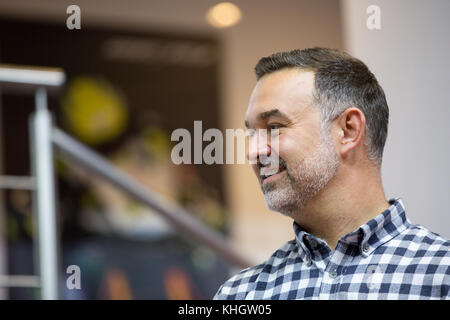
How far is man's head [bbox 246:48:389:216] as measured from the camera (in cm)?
103

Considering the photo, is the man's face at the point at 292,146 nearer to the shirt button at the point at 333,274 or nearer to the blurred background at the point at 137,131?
the shirt button at the point at 333,274

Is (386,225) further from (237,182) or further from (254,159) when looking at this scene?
(237,182)

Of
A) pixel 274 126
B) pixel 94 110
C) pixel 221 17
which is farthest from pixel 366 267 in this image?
pixel 221 17

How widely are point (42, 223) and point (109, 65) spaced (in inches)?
88.0

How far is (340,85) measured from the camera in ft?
3.52

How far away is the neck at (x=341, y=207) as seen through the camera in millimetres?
1043

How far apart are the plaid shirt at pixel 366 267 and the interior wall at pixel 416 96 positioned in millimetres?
189

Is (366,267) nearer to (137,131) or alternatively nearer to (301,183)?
(301,183)

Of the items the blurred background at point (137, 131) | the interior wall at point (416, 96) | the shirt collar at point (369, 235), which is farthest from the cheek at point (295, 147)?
the blurred background at point (137, 131)

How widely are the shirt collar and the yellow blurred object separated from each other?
2.32 metres

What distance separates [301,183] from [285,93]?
16cm

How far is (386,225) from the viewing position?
3.34 feet

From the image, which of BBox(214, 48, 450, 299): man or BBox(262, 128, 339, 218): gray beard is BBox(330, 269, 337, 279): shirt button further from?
BBox(262, 128, 339, 218): gray beard
